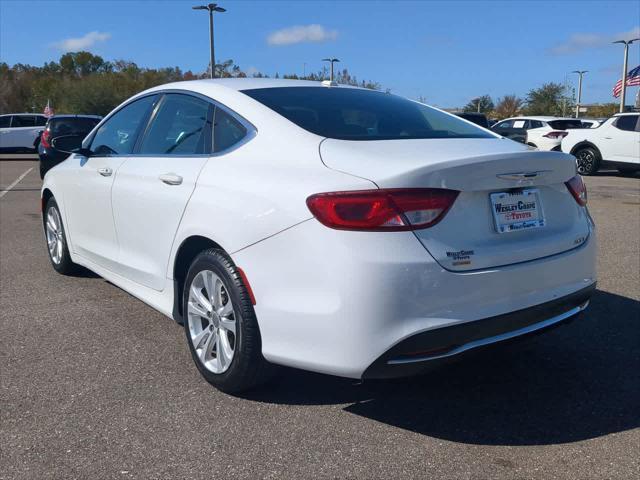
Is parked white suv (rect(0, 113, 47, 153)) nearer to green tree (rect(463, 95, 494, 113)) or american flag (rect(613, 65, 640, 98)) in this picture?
american flag (rect(613, 65, 640, 98))

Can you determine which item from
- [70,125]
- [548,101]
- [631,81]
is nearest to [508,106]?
[548,101]

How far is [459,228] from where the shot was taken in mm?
2852

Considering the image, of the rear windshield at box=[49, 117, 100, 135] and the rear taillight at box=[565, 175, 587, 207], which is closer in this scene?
the rear taillight at box=[565, 175, 587, 207]

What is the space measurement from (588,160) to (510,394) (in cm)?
1538

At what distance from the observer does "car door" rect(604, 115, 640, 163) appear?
16453 millimetres

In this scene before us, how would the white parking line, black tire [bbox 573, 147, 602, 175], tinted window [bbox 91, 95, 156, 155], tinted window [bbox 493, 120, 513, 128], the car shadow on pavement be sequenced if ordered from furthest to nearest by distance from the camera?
tinted window [bbox 493, 120, 513, 128]
black tire [bbox 573, 147, 602, 175]
the white parking line
tinted window [bbox 91, 95, 156, 155]
the car shadow on pavement

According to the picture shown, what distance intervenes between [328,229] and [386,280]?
1.04 ft

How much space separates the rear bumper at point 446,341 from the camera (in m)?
2.77

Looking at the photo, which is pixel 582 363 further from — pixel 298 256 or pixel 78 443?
pixel 78 443

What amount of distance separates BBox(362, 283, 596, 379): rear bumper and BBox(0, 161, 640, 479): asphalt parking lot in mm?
117

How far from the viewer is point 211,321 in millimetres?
3488

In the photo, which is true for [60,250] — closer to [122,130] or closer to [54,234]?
[54,234]

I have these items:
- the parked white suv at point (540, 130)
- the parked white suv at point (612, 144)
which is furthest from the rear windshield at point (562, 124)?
the parked white suv at point (612, 144)

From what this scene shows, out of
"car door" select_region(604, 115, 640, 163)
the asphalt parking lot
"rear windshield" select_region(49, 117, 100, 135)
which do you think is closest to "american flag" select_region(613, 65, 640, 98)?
"car door" select_region(604, 115, 640, 163)
